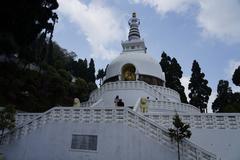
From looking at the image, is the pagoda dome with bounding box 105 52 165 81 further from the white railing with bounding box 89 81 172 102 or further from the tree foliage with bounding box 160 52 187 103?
the tree foliage with bounding box 160 52 187 103

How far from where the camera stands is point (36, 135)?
1167cm

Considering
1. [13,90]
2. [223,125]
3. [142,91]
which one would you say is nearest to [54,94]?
[13,90]

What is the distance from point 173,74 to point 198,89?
4.41 meters

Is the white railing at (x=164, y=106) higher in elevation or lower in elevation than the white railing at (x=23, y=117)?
higher

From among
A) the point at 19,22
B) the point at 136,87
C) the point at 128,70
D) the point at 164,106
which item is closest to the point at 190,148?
the point at 164,106

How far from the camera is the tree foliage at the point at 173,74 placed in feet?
111

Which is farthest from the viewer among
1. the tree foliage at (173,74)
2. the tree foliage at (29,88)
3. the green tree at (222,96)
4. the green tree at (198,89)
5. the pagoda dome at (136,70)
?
the tree foliage at (173,74)

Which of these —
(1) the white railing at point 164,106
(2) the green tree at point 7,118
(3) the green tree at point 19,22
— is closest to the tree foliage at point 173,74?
(1) the white railing at point 164,106

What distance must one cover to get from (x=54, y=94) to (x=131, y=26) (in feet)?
60.8

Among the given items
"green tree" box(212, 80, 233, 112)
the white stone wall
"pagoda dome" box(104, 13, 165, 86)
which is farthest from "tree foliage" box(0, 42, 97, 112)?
"green tree" box(212, 80, 233, 112)

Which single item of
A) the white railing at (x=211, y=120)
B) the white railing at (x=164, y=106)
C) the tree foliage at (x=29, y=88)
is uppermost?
the tree foliage at (x=29, y=88)

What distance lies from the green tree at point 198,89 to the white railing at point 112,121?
23229mm

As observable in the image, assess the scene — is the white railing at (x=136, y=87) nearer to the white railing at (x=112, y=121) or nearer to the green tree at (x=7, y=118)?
the white railing at (x=112, y=121)

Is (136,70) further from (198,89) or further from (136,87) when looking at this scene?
(198,89)
